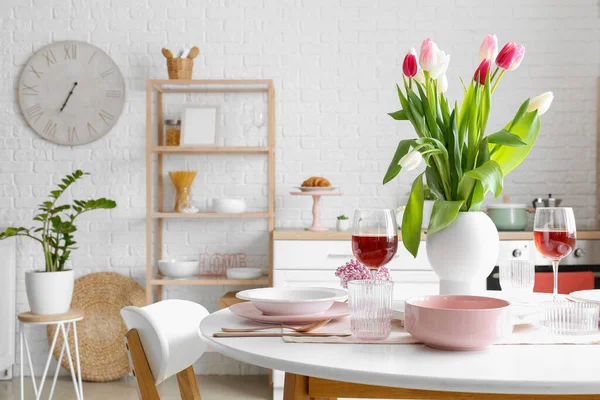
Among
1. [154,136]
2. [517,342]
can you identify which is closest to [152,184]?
[154,136]

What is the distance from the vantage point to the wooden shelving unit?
3852 millimetres

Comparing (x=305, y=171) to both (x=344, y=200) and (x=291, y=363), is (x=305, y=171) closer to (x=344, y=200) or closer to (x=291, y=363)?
(x=344, y=200)

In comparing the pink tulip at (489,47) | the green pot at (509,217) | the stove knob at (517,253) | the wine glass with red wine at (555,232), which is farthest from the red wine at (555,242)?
the green pot at (509,217)

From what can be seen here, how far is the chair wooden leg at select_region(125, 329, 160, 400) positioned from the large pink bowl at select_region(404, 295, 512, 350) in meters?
0.53

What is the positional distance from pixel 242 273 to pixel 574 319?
2723 mm

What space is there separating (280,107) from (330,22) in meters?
0.63

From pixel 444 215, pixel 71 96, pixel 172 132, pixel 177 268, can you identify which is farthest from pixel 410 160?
pixel 71 96

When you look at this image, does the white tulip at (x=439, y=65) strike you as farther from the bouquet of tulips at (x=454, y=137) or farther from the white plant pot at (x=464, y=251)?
the white plant pot at (x=464, y=251)

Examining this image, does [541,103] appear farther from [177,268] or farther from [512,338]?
[177,268]

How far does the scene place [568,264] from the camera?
3.67 metres

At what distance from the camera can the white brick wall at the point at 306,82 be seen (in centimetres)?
419

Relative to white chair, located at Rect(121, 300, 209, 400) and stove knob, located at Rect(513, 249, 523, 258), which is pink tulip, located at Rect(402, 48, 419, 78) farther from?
stove knob, located at Rect(513, 249, 523, 258)

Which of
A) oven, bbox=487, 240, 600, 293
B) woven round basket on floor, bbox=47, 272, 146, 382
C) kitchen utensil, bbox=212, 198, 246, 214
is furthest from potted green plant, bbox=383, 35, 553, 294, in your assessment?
woven round basket on floor, bbox=47, 272, 146, 382

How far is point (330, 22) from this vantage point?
4.20 metres
